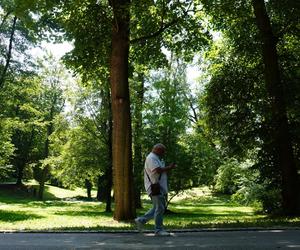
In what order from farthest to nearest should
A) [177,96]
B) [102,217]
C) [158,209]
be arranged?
[177,96] < [102,217] < [158,209]

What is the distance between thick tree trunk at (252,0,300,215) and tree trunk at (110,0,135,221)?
5.55 metres

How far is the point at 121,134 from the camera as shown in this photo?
1711cm

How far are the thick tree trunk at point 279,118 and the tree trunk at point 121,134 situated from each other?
5.55 meters

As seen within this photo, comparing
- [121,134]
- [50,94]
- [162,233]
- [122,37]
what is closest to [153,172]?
[162,233]

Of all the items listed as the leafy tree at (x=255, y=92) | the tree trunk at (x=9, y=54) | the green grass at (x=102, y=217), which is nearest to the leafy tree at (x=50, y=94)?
the green grass at (x=102, y=217)

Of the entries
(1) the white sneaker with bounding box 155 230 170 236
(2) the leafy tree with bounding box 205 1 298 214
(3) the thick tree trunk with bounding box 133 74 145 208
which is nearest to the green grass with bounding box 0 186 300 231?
(1) the white sneaker with bounding box 155 230 170 236

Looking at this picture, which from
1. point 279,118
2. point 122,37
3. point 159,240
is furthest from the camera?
point 279,118

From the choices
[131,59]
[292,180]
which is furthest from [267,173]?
[131,59]

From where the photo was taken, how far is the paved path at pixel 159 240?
9.34 m

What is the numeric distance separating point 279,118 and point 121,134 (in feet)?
20.2

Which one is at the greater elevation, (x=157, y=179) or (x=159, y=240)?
(x=157, y=179)

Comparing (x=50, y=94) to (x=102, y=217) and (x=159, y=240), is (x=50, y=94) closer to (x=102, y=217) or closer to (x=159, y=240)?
(x=102, y=217)

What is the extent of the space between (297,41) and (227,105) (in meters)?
4.24

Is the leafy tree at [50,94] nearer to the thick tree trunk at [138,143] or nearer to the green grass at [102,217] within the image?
the green grass at [102,217]
